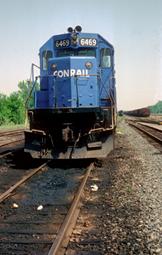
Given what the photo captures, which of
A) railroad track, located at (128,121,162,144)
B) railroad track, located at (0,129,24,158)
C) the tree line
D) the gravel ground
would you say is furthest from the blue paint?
the tree line

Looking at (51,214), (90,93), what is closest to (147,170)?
(90,93)

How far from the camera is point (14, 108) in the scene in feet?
166

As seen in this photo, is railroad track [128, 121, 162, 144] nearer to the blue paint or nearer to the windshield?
the blue paint

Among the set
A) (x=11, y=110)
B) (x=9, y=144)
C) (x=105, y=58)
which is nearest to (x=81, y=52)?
(x=105, y=58)

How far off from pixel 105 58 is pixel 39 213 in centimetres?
657

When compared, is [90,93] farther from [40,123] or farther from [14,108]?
[14,108]

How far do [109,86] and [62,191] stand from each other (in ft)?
15.5

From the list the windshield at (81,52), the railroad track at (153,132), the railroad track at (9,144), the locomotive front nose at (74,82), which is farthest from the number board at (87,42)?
the railroad track at (153,132)

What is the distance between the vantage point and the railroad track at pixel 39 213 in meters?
4.17

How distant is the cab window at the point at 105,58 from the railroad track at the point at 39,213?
3.80 meters

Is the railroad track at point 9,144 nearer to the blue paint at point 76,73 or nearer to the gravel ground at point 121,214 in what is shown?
the blue paint at point 76,73

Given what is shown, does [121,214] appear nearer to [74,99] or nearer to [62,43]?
[74,99]

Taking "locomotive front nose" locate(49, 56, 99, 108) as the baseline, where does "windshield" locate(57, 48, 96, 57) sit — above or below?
above

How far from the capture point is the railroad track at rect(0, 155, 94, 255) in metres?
4.17
